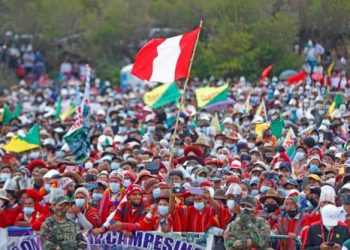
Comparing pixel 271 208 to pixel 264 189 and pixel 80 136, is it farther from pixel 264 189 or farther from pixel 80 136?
pixel 80 136

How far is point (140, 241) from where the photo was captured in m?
20.5

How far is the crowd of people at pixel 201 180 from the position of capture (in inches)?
775

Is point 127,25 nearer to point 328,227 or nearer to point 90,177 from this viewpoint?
point 90,177

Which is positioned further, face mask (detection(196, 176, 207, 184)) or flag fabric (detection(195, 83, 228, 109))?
flag fabric (detection(195, 83, 228, 109))

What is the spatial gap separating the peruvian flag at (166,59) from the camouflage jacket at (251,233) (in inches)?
219

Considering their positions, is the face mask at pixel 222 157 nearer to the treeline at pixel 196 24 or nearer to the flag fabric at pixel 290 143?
the flag fabric at pixel 290 143

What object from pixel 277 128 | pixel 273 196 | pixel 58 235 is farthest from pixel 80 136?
pixel 58 235

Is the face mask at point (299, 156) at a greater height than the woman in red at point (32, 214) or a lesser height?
greater

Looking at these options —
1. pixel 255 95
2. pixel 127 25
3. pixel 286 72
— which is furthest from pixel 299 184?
pixel 127 25

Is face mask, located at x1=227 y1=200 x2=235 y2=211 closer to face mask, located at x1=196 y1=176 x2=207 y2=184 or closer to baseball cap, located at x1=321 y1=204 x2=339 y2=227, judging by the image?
baseball cap, located at x1=321 y1=204 x2=339 y2=227

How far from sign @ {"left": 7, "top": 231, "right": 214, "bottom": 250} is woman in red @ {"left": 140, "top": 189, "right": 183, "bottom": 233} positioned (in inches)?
5.4

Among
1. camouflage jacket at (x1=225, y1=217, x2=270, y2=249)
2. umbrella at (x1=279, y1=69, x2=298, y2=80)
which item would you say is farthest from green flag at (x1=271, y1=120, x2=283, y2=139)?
umbrella at (x1=279, y1=69, x2=298, y2=80)

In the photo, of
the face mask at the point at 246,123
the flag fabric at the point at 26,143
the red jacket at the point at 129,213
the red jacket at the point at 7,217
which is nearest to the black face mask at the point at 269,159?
the red jacket at the point at 129,213

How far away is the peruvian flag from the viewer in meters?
24.6
